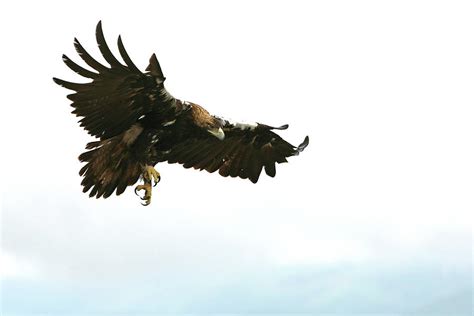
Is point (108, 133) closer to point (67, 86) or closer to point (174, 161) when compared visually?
point (67, 86)

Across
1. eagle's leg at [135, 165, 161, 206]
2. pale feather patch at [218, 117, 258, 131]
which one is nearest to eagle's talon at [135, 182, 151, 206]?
eagle's leg at [135, 165, 161, 206]

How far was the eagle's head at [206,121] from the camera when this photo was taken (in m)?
14.2

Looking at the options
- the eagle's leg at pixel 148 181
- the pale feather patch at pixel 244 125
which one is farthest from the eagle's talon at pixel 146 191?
the pale feather patch at pixel 244 125

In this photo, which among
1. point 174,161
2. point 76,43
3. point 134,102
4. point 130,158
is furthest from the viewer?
point 174,161

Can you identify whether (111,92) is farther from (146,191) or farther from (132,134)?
(146,191)

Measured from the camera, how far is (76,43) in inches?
493

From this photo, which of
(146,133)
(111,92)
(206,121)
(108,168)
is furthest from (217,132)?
(111,92)

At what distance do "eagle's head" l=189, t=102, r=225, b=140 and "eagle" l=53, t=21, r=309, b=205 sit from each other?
0.05 ft

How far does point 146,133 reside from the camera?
1407 cm

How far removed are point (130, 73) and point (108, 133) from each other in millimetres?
1228

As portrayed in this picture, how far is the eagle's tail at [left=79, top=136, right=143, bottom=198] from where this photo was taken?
14.3 meters

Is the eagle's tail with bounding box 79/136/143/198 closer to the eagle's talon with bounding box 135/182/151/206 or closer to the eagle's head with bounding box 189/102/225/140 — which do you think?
the eagle's talon with bounding box 135/182/151/206

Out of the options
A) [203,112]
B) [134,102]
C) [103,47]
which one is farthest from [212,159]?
[103,47]

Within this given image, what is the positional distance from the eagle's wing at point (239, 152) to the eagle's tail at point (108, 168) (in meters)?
1.01
